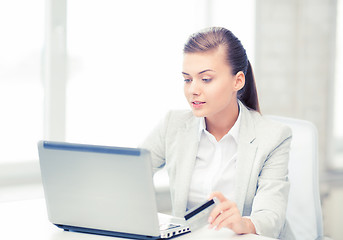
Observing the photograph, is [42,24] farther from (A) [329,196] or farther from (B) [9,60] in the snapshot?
(A) [329,196]

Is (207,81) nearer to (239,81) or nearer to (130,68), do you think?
(239,81)

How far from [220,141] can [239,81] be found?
0.73 feet

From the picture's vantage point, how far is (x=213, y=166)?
1.67 metres

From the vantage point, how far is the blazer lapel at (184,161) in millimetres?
1636

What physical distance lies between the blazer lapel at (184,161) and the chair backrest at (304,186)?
34 centimetres

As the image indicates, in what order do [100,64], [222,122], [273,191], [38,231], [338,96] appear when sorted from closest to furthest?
[38,231], [273,191], [222,122], [100,64], [338,96]

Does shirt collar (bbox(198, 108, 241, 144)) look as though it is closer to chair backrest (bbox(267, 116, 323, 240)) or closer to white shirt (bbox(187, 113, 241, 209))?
white shirt (bbox(187, 113, 241, 209))

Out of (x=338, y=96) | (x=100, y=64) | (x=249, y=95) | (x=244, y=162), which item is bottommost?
(x=244, y=162)

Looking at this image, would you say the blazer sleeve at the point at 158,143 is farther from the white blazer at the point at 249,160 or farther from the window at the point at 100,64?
the window at the point at 100,64

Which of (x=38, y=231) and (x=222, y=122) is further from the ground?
(x=222, y=122)

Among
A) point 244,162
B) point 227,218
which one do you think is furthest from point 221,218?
point 244,162

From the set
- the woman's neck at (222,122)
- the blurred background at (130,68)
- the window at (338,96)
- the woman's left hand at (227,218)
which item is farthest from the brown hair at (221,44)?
the window at (338,96)

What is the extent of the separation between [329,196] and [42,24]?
7.49 ft

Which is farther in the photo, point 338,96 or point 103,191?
point 338,96
